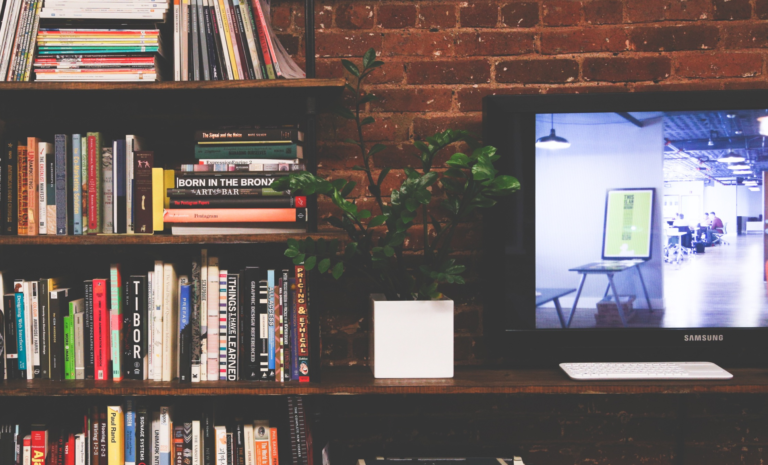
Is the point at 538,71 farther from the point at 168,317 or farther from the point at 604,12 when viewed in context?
the point at 168,317

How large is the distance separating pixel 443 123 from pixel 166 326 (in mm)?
997

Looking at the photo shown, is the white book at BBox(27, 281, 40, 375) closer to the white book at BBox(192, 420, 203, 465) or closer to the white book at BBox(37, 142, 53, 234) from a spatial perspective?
the white book at BBox(37, 142, 53, 234)

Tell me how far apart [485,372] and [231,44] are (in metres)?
1.16

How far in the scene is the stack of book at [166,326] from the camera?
1.37m

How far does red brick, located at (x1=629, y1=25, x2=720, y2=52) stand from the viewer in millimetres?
1631

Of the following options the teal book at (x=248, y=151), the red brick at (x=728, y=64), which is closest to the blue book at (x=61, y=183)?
the teal book at (x=248, y=151)

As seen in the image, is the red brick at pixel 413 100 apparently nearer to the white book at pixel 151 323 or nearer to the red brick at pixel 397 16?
the red brick at pixel 397 16

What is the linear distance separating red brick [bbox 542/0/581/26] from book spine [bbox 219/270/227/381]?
125cm

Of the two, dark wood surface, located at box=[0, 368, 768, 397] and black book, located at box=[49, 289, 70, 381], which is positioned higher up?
black book, located at box=[49, 289, 70, 381]

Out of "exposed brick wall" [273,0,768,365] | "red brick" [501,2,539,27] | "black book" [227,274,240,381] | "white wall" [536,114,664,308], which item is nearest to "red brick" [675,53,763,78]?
"exposed brick wall" [273,0,768,365]

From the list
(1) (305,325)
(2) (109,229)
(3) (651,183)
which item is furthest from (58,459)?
(3) (651,183)

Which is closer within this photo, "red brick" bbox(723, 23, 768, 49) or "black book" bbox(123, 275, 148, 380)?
"black book" bbox(123, 275, 148, 380)

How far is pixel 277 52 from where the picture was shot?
1445mm

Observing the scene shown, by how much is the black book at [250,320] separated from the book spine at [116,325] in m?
0.32
